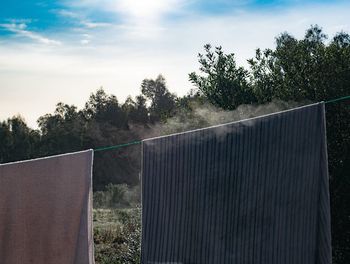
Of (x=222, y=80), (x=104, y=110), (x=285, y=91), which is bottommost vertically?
(x=285, y=91)

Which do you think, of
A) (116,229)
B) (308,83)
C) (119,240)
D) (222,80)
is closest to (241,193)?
(308,83)

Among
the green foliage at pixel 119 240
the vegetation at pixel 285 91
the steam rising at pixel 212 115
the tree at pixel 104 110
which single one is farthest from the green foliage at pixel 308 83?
the tree at pixel 104 110

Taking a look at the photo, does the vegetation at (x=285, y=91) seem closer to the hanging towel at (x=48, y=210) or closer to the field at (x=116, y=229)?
the field at (x=116, y=229)

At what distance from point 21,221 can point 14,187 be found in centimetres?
31

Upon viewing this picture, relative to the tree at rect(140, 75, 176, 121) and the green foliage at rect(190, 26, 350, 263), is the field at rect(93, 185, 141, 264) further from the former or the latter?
the tree at rect(140, 75, 176, 121)

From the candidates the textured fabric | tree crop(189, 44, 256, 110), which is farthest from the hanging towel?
tree crop(189, 44, 256, 110)

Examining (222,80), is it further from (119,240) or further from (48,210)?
(119,240)

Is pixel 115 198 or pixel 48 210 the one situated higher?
pixel 48 210

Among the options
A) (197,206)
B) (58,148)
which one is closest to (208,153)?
(197,206)

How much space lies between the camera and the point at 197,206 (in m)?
3.73

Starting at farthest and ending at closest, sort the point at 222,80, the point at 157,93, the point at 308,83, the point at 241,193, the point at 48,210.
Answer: the point at 157,93, the point at 222,80, the point at 308,83, the point at 48,210, the point at 241,193

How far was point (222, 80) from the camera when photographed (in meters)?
7.97

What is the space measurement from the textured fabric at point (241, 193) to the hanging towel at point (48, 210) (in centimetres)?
68

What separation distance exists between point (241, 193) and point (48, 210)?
71.9 inches
